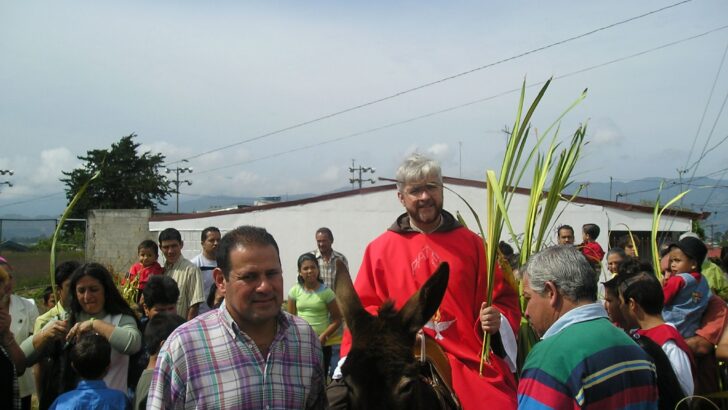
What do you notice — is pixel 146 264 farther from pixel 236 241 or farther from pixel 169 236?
pixel 236 241

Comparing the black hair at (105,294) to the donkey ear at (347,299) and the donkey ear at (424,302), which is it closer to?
the donkey ear at (347,299)

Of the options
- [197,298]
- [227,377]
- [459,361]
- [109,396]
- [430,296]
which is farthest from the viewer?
[197,298]

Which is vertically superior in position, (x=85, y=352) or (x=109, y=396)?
(x=85, y=352)

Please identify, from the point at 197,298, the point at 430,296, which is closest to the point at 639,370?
the point at 430,296

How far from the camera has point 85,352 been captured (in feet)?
12.9

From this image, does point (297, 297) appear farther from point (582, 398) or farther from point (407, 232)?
point (582, 398)

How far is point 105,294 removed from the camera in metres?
4.59

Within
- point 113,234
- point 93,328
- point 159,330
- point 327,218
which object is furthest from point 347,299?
point 113,234

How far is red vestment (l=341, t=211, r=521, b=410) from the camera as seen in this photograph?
3.60 meters

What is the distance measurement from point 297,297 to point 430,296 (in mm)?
5239

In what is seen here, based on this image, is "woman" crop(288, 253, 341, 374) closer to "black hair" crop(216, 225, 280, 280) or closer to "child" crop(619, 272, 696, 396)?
"child" crop(619, 272, 696, 396)

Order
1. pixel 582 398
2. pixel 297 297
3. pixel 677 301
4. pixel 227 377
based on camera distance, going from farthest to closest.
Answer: pixel 297 297, pixel 677 301, pixel 582 398, pixel 227 377

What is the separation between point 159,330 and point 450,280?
2077 mm

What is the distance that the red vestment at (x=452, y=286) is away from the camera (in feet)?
11.8
